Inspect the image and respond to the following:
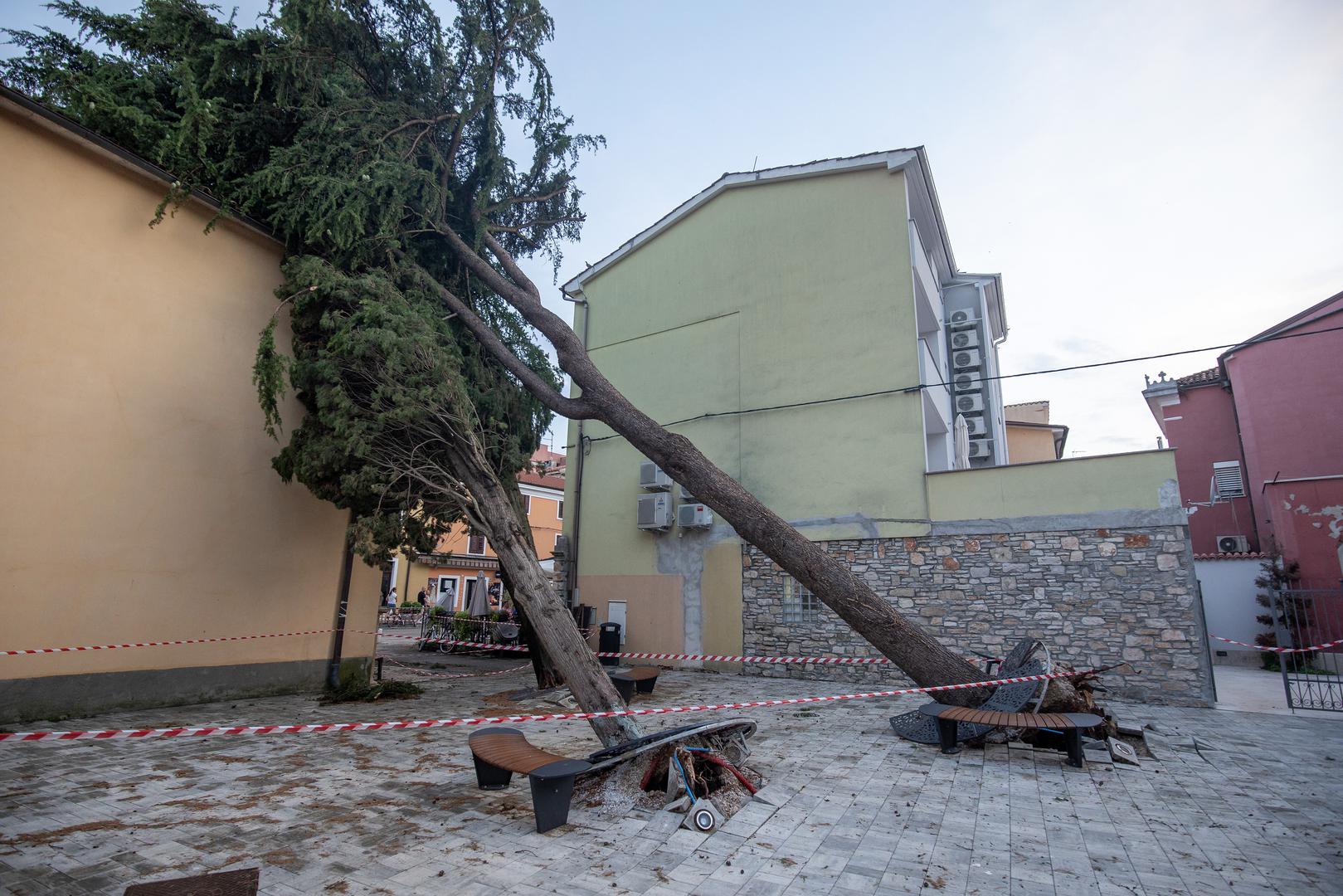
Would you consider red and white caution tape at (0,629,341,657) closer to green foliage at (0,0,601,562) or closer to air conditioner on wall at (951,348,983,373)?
green foliage at (0,0,601,562)

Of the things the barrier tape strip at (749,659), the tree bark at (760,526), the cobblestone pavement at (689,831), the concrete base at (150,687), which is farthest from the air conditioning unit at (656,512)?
the cobblestone pavement at (689,831)

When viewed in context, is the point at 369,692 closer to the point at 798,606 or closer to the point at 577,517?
the point at 577,517

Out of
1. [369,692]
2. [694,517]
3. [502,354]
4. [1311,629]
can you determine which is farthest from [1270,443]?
[369,692]

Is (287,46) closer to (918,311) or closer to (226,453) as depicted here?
(226,453)

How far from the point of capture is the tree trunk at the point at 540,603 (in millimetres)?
6293

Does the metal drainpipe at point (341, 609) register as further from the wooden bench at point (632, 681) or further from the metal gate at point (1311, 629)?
the metal gate at point (1311, 629)

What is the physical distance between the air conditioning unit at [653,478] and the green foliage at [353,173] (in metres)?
4.02

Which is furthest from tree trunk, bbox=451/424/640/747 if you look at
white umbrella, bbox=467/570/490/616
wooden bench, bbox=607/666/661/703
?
white umbrella, bbox=467/570/490/616

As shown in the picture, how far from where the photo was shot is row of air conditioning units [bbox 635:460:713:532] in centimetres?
1335

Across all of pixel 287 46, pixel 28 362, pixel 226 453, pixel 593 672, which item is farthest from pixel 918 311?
pixel 28 362

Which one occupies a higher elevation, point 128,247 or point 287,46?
point 287,46

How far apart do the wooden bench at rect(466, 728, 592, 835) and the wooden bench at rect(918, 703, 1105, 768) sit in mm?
3598

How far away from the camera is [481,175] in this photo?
33.5ft

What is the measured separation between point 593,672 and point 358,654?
18.2 ft
